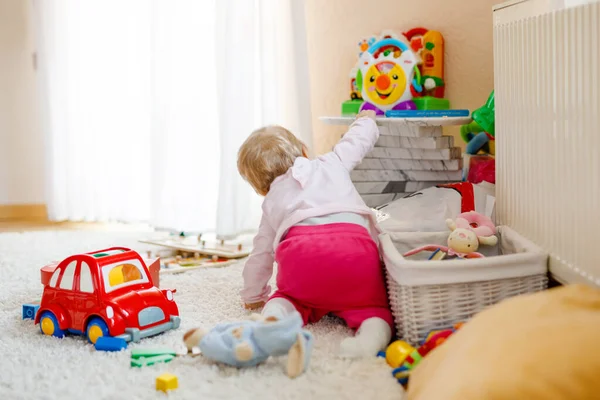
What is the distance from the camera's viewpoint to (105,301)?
1401mm

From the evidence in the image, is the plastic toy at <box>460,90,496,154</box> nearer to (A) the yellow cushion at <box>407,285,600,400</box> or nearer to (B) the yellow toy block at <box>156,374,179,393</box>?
(A) the yellow cushion at <box>407,285,600,400</box>

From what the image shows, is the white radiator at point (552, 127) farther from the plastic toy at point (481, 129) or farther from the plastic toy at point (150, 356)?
the plastic toy at point (150, 356)

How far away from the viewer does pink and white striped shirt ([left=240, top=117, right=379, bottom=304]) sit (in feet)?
5.10

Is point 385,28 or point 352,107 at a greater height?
point 385,28

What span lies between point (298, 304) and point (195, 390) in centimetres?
40

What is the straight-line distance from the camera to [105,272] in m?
1.44

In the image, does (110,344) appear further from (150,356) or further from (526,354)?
(526,354)

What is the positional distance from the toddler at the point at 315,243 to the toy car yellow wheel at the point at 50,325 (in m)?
0.41

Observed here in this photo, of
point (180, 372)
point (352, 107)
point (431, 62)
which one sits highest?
point (431, 62)

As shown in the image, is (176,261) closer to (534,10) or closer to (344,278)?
(344,278)

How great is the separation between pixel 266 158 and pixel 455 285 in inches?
21.4

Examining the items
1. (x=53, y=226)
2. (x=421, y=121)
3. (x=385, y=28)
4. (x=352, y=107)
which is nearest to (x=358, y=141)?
(x=421, y=121)

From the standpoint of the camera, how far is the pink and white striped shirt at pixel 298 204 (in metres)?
1.55

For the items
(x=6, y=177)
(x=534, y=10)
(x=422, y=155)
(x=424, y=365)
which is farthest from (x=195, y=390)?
(x=6, y=177)
